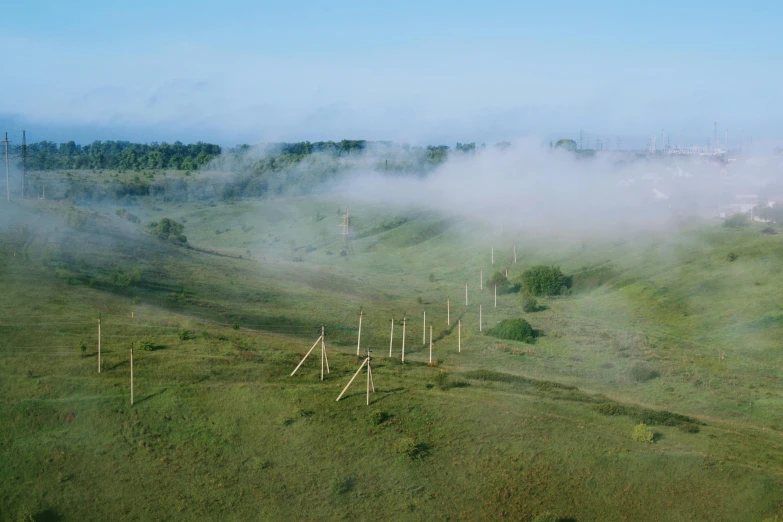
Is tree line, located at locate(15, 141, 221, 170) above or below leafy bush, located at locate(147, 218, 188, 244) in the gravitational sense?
above

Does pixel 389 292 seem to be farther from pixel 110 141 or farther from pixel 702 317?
pixel 110 141

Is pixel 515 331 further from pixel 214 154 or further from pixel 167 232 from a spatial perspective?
pixel 214 154

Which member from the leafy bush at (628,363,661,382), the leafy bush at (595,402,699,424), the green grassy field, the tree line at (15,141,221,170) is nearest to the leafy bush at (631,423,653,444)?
the green grassy field

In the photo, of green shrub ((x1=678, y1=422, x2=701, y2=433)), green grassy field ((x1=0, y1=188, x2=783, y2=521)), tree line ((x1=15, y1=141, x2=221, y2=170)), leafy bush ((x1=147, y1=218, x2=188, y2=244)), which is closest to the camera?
green grassy field ((x1=0, y1=188, x2=783, y2=521))

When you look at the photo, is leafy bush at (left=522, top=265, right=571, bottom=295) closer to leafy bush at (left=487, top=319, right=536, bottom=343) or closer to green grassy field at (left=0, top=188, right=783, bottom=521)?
green grassy field at (left=0, top=188, right=783, bottom=521)

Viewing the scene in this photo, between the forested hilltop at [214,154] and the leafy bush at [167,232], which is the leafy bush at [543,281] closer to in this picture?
the leafy bush at [167,232]

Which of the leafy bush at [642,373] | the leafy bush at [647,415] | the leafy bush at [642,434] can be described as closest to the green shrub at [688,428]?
the leafy bush at [647,415]
